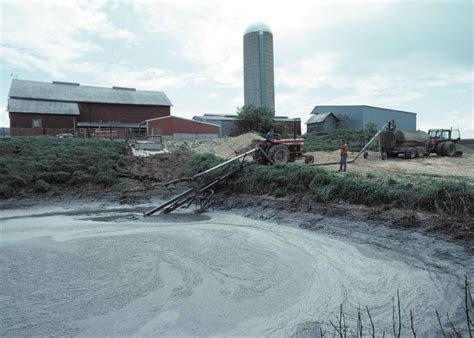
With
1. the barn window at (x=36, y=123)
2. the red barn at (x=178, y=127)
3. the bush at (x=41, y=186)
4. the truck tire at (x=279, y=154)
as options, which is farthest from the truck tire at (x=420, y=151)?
the barn window at (x=36, y=123)

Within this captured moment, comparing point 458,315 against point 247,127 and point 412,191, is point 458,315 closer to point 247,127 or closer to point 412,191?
point 412,191

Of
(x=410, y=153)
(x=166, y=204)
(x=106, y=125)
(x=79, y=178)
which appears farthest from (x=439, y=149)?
(x=106, y=125)

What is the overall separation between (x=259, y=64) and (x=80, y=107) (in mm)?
28352

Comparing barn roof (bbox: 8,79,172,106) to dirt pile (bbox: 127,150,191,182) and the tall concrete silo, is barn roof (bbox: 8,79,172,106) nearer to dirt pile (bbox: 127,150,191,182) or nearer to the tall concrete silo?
the tall concrete silo

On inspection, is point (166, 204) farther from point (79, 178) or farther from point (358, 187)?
point (79, 178)

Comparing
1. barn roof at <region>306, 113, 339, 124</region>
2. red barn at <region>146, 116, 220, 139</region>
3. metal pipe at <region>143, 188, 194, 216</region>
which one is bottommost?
metal pipe at <region>143, 188, 194, 216</region>

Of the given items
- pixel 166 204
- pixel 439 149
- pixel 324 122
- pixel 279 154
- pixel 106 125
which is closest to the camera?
pixel 166 204

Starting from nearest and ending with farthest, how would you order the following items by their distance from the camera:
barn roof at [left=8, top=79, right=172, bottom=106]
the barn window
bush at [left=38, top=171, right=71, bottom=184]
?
bush at [left=38, top=171, right=71, bottom=184] → the barn window → barn roof at [left=8, top=79, right=172, bottom=106]

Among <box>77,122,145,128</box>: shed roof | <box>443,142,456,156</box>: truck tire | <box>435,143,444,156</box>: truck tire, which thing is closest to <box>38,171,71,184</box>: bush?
<box>435,143,444,156</box>: truck tire

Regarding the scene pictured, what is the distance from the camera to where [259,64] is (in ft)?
185

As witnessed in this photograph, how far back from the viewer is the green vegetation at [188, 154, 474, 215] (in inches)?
322

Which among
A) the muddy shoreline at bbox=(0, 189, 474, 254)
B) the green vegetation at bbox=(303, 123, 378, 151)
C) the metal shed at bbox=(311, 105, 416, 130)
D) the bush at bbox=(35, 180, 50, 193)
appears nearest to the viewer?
the muddy shoreline at bbox=(0, 189, 474, 254)

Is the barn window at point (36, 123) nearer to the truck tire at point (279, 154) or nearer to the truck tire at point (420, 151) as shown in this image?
the truck tire at point (279, 154)

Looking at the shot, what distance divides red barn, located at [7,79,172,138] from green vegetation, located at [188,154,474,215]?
2655 centimetres
